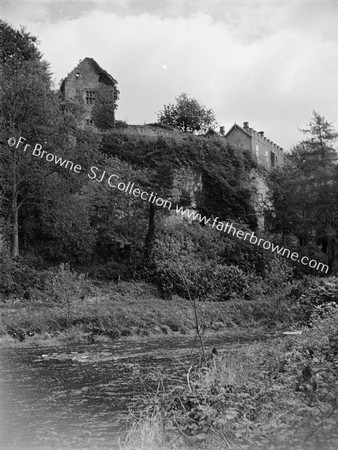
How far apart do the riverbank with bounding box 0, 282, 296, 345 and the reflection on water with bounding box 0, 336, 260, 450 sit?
199 cm

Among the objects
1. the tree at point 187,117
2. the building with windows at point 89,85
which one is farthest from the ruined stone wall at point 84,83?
the tree at point 187,117

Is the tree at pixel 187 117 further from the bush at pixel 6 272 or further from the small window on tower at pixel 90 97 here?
the bush at pixel 6 272

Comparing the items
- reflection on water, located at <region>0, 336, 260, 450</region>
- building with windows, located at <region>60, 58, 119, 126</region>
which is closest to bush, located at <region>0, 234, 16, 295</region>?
reflection on water, located at <region>0, 336, 260, 450</region>

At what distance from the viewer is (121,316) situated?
18141mm

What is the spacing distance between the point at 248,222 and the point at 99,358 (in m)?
19.7

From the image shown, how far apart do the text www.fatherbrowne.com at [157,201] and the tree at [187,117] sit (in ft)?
19.1

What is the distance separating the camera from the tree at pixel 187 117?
3130 centimetres

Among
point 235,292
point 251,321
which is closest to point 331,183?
point 235,292

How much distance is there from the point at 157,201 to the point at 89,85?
8232mm

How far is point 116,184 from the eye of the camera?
2673 cm

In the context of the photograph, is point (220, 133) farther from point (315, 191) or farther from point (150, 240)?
point (150, 240)

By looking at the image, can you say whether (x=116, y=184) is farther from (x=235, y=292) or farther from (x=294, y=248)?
(x=294, y=248)

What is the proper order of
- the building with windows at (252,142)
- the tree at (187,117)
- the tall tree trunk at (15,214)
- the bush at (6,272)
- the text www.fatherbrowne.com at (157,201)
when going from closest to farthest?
1. the bush at (6,272)
2. the tall tree trunk at (15,214)
3. the text www.fatherbrowne.com at (157,201)
4. the tree at (187,117)
5. the building with windows at (252,142)

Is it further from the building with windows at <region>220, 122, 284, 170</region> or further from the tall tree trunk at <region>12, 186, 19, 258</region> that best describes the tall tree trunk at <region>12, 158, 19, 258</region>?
the building with windows at <region>220, 122, 284, 170</region>
